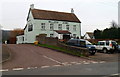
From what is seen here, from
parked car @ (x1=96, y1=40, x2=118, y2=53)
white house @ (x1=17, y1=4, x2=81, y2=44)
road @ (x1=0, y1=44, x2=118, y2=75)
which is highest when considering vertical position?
white house @ (x1=17, y1=4, x2=81, y2=44)

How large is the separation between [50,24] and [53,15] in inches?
140

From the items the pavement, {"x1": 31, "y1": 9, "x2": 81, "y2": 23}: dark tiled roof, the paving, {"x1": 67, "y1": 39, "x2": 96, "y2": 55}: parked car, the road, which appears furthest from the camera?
{"x1": 31, "y1": 9, "x2": 81, "y2": 23}: dark tiled roof

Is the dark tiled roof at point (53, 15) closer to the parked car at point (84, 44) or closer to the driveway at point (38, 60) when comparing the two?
the parked car at point (84, 44)

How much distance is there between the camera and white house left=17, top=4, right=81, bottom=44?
147ft

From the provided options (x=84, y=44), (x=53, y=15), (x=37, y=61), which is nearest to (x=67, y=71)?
(x=37, y=61)

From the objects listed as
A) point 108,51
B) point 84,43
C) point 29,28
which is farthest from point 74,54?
point 29,28

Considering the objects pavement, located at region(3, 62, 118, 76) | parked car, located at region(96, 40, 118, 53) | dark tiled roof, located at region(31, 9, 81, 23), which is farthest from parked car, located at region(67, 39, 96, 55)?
dark tiled roof, located at region(31, 9, 81, 23)

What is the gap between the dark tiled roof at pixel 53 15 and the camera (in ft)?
151

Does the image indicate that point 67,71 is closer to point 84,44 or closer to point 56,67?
point 56,67

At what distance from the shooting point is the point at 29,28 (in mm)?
48156

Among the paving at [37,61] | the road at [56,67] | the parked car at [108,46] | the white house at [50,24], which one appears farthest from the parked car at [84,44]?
the white house at [50,24]

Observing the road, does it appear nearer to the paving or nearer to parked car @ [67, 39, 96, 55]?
the paving

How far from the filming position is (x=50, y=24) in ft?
153

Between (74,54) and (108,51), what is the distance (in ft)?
23.4
